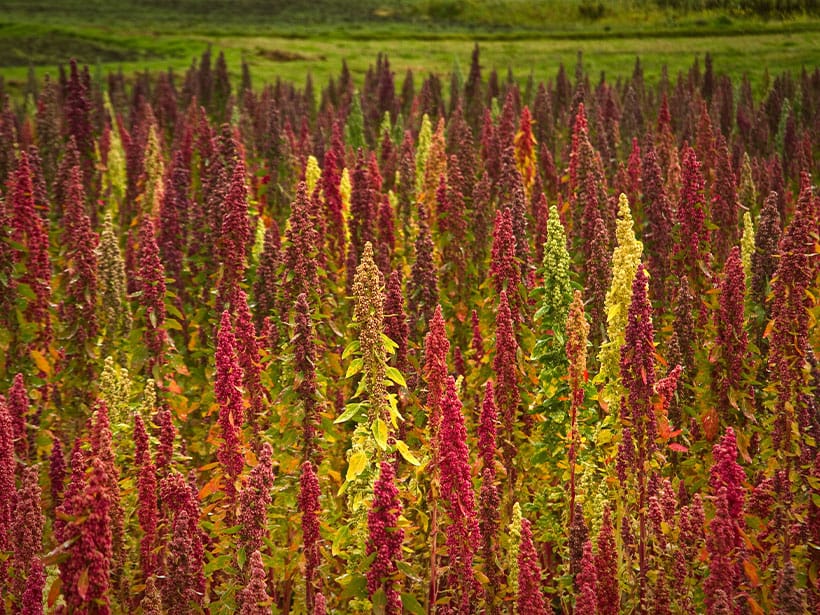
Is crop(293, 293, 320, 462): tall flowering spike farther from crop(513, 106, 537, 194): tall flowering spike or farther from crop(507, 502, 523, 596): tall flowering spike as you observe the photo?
crop(513, 106, 537, 194): tall flowering spike

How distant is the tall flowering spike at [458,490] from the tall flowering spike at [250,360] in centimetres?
303

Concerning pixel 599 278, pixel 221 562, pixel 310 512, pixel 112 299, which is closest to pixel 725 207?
pixel 599 278

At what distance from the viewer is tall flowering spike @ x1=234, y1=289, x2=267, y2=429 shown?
10.5 m

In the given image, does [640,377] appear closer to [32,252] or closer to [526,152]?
[32,252]

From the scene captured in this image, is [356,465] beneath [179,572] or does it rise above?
above

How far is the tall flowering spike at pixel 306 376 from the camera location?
33.1ft

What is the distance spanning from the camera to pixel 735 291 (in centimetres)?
1100

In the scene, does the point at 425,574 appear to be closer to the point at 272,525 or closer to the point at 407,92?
the point at 272,525

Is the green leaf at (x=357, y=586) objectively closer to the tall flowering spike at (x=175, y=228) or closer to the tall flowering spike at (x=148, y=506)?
the tall flowering spike at (x=148, y=506)

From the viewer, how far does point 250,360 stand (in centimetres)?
1051

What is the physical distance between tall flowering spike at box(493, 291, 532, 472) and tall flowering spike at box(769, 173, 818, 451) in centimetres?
300

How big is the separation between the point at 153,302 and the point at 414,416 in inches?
187

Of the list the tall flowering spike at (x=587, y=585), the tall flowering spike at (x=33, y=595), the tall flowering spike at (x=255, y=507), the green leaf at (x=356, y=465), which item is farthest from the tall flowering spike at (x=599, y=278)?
the tall flowering spike at (x=33, y=595)

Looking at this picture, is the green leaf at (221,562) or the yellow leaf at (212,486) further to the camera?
the yellow leaf at (212,486)
